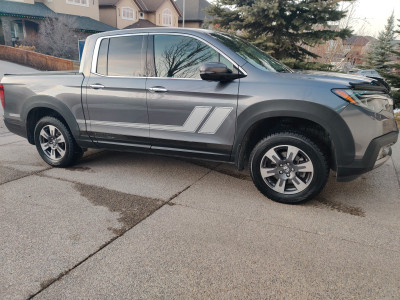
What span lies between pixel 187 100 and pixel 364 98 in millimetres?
1824

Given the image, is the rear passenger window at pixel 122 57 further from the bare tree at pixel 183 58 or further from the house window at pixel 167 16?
the house window at pixel 167 16

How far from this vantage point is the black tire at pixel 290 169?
319 cm

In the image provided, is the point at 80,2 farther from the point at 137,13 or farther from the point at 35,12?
the point at 137,13

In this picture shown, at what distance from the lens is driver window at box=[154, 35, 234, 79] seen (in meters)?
3.54

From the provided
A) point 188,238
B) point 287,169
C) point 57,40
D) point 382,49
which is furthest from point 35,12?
point 188,238

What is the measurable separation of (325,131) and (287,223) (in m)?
1.05

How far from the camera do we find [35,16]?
2570 cm

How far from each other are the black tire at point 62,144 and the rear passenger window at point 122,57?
98 cm

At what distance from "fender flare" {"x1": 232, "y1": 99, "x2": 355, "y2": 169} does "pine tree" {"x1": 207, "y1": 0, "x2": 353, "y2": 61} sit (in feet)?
25.1

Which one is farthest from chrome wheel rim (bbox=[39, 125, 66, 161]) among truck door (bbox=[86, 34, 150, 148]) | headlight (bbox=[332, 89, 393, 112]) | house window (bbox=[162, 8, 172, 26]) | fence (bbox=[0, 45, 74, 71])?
house window (bbox=[162, 8, 172, 26])

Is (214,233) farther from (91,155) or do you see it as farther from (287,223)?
(91,155)

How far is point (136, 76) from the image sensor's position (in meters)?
3.84

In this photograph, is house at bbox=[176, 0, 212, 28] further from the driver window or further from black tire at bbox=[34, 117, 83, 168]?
the driver window

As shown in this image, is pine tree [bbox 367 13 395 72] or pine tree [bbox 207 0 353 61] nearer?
pine tree [bbox 207 0 353 61]
